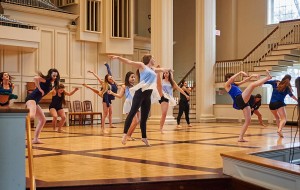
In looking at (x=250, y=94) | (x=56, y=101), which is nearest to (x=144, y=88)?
(x=250, y=94)

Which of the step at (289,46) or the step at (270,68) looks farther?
the step at (270,68)

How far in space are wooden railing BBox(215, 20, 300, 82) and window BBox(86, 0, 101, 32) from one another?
17.0ft

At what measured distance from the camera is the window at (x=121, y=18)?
1688 centimetres

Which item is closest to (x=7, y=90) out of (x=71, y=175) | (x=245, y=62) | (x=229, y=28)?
(x=71, y=175)

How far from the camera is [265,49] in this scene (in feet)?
59.6

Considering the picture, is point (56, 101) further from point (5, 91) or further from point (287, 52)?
point (287, 52)

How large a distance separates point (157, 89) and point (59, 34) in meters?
9.22

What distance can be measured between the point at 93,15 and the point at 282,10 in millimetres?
8925

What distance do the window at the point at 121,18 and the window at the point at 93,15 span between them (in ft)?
1.99

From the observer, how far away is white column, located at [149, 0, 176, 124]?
1509 cm

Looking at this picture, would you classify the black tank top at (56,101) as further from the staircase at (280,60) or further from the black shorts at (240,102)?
the staircase at (280,60)

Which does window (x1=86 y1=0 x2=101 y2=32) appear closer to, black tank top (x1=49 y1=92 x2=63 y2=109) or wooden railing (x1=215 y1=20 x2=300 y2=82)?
wooden railing (x1=215 y1=20 x2=300 y2=82)

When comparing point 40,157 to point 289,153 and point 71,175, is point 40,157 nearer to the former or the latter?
point 71,175

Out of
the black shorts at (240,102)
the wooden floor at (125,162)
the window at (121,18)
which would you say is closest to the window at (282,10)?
the window at (121,18)
